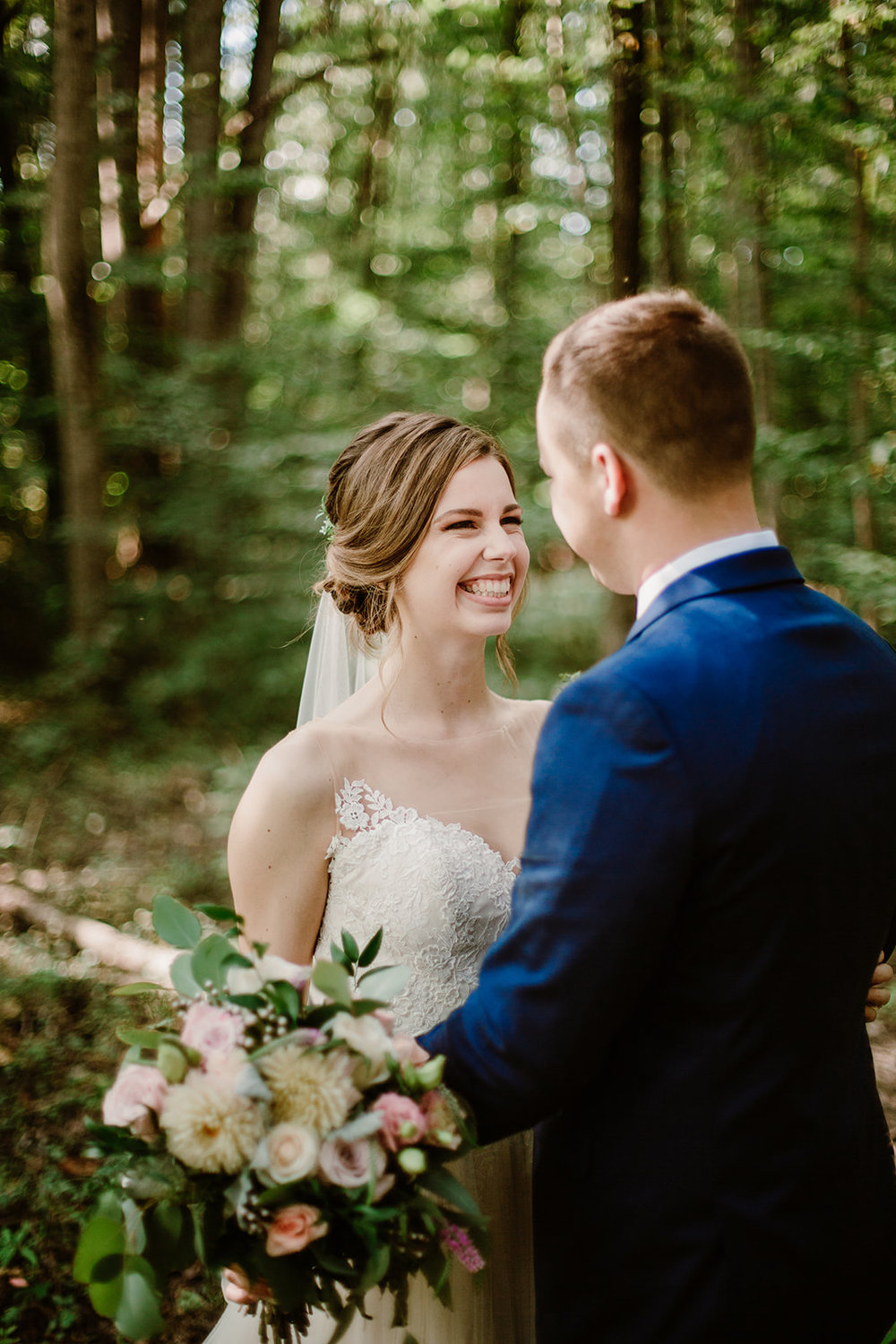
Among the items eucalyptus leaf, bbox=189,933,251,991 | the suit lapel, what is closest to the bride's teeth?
the suit lapel

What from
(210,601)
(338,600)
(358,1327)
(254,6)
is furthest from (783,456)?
(254,6)

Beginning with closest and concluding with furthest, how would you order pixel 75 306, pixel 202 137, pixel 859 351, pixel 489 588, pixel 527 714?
pixel 489 588 → pixel 527 714 → pixel 859 351 → pixel 75 306 → pixel 202 137

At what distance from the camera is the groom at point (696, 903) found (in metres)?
1.31

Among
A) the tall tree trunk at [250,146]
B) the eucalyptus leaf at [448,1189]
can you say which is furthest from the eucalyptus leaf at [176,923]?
the tall tree trunk at [250,146]

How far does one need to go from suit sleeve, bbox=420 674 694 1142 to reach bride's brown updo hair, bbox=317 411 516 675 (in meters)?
1.33

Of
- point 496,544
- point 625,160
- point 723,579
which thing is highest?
point 625,160

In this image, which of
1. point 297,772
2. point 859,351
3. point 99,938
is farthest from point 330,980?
point 859,351

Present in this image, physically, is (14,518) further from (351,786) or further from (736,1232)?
(736,1232)

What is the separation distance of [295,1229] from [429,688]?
162 centimetres

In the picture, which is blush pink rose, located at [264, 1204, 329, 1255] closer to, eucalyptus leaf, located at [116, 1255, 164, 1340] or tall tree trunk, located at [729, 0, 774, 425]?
eucalyptus leaf, located at [116, 1255, 164, 1340]

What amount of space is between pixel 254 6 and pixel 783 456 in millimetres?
7791

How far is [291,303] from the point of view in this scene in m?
11.6

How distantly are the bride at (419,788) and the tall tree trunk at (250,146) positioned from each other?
7.33 meters

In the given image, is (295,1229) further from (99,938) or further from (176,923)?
(99,938)
